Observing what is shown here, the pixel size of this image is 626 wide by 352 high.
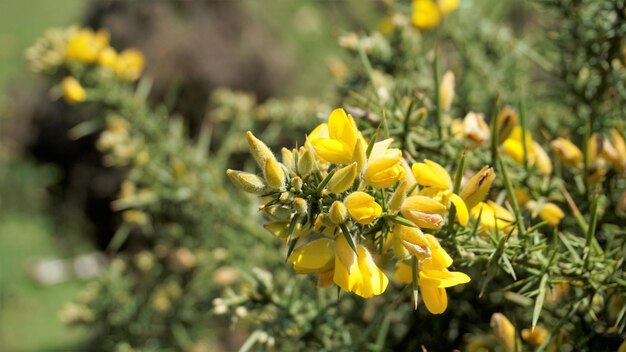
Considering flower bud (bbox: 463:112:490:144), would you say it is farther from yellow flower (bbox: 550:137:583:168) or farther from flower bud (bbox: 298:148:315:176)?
flower bud (bbox: 298:148:315:176)

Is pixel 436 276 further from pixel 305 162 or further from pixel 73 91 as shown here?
pixel 73 91

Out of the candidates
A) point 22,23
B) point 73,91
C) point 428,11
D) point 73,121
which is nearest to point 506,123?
point 428,11

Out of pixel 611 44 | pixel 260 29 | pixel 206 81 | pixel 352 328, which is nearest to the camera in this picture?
pixel 611 44

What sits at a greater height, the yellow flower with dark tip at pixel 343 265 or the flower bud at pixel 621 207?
the yellow flower with dark tip at pixel 343 265

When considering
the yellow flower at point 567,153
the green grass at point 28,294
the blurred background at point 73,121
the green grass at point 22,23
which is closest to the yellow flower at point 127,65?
the yellow flower at point 567,153

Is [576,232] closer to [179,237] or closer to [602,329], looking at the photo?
[602,329]

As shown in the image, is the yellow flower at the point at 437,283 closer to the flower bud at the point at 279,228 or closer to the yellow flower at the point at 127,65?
the flower bud at the point at 279,228

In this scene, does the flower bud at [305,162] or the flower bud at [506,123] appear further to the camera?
the flower bud at [506,123]

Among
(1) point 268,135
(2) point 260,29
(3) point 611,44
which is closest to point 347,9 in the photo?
(2) point 260,29
